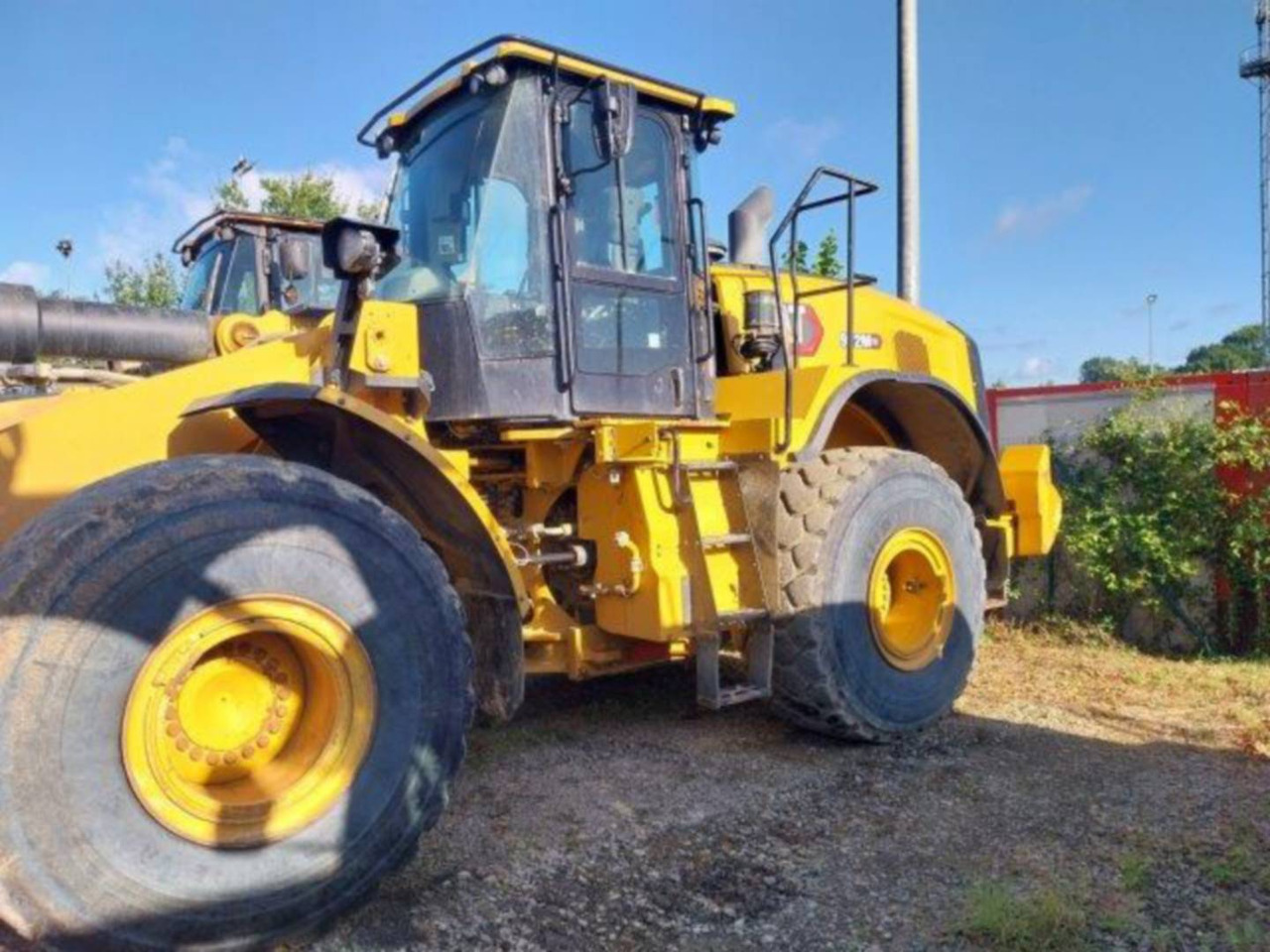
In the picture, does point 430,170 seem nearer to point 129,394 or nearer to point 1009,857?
point 129,394

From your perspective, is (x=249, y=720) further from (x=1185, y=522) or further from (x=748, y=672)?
(x=1185, y=522)

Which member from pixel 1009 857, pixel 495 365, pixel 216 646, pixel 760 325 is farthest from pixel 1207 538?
pixel 216 646

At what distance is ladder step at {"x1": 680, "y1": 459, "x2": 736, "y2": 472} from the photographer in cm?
445

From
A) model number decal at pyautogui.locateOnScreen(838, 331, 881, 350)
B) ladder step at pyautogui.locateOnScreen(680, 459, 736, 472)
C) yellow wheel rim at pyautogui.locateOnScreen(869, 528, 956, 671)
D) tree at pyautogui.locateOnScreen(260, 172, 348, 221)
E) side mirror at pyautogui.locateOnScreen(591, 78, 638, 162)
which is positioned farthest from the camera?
tree at pyautogui.locateOnScreen(260, 172, 348, 221)

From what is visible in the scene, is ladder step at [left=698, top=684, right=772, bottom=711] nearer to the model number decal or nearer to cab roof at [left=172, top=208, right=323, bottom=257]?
the model number decal

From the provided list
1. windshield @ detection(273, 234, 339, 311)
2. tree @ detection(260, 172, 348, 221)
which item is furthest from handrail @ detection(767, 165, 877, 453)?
tree @ detection(260, 172, 348, 221)

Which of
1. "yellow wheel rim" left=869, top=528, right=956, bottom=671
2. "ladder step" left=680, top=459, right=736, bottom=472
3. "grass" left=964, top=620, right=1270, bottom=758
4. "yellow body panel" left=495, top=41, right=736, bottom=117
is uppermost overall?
"yellow body panel" left=495, top=41, right=736, bottom=117

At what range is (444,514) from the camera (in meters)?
3.75

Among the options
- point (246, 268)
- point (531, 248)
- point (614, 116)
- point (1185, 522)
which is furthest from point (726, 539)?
point (246, 268)

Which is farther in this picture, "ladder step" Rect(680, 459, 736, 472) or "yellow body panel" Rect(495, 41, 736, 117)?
"ladder step" Rect(680, 459, 736, 472)

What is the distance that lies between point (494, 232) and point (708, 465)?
1292 mm

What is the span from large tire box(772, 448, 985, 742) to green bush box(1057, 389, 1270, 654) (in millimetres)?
2903

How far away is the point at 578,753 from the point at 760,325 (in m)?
2.14

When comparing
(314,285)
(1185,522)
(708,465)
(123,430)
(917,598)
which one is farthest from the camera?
(314,285)
